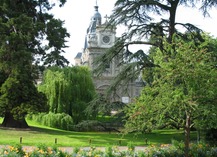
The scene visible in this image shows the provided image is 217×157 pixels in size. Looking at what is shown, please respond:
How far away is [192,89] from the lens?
30.2ft

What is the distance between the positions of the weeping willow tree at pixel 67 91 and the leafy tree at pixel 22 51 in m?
2.84

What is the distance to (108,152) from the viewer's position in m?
9.90

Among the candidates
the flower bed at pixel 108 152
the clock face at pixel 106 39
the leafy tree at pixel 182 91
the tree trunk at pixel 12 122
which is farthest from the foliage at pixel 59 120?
the clock face at pixel 106 39

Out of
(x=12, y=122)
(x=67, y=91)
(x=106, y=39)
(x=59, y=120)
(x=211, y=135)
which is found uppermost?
(x=106, y=39)

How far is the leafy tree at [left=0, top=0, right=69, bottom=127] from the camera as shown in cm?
1894

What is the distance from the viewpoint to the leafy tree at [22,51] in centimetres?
1894

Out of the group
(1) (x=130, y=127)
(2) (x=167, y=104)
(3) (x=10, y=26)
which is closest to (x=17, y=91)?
(3) (x=10, y=26)

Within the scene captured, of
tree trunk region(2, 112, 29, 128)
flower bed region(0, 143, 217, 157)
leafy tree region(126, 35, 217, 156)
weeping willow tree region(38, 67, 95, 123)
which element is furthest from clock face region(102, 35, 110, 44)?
leafy tree region(126, 35, 217, 156)

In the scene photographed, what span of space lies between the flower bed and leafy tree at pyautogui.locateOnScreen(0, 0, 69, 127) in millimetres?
9229

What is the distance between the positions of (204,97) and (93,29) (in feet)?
165

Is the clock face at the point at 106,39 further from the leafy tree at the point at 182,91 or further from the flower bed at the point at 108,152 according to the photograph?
the leafy tree at the point at 182,91

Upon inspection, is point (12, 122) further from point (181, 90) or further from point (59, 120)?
point (181, 90)

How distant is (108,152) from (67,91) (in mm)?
15545

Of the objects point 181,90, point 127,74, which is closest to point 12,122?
point 127,74
